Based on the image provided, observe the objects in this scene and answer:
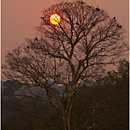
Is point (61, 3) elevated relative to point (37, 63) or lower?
elevated

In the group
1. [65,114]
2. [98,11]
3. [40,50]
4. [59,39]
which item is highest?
[98,11]

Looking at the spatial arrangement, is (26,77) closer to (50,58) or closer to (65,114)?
(50,58)

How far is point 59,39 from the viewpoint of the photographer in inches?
363

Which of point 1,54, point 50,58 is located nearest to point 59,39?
point 50,58

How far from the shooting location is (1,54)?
959cm

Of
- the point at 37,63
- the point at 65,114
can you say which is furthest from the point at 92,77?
the point at 37,63

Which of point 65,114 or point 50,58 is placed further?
point 50,58

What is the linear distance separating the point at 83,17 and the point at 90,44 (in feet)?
4.70

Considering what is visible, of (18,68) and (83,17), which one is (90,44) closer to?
(83,17)

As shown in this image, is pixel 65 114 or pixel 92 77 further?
pixel 92 77

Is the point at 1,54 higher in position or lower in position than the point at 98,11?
lower

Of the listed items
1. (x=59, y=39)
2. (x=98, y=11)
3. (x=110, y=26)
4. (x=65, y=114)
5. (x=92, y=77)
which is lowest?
(x=65, y=114)

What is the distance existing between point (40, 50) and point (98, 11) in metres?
3.66

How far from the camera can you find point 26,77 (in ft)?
28.9
